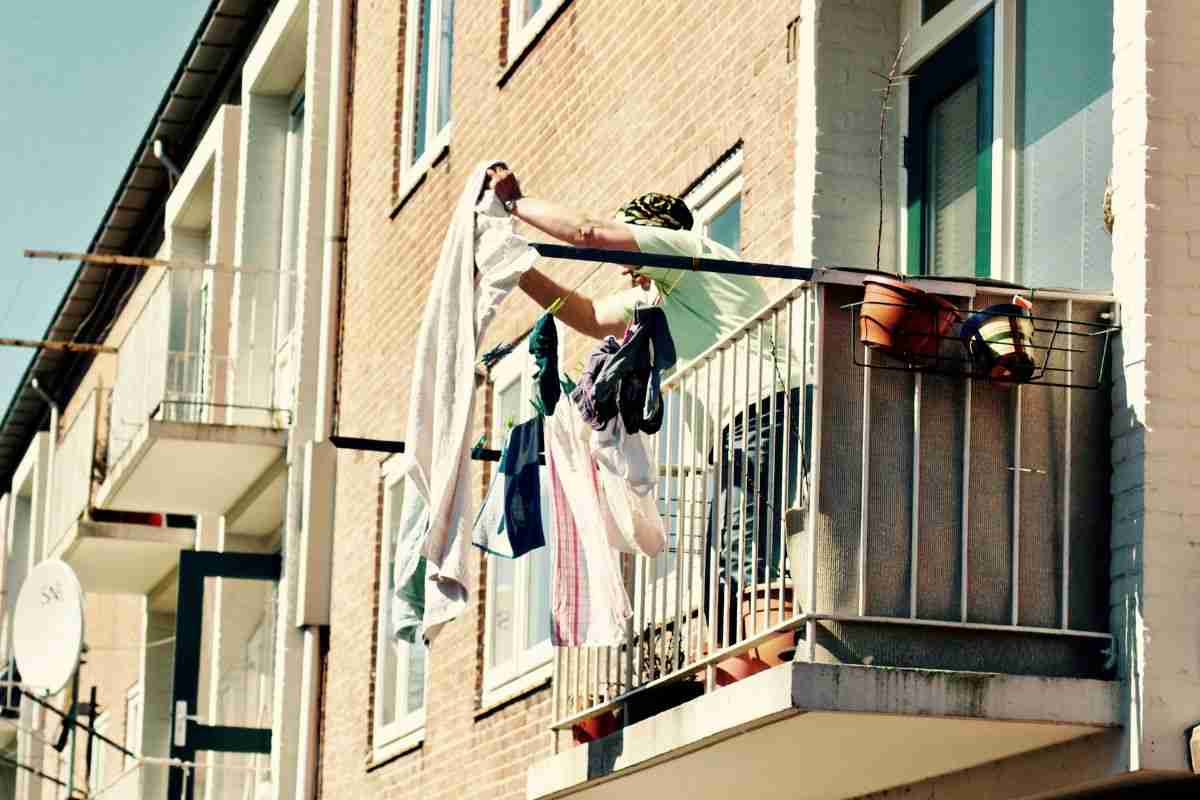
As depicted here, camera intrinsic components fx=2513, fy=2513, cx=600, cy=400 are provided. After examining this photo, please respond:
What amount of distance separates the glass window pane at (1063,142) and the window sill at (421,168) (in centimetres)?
642

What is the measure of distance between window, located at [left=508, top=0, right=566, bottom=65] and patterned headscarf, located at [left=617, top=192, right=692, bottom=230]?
424 cm

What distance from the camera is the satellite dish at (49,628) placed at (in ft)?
65.1

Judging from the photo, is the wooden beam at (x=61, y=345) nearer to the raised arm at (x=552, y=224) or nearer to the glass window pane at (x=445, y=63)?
the glass window pane at (x=445, y=63)

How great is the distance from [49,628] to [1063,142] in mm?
13467

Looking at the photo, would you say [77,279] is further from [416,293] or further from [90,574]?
[416,293]

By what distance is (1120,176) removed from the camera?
25.4 feet

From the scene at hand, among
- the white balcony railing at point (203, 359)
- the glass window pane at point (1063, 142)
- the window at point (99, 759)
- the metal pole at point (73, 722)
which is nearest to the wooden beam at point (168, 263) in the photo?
the white balcony railing at point (203, 359)

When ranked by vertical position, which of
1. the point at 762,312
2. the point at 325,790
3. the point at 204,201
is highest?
the point at 204,201

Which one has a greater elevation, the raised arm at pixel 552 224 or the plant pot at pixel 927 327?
the raised arm at pixel 552 224

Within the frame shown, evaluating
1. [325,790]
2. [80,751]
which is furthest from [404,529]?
[80,751]

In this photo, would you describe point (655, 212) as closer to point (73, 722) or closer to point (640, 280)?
point (640, 280)

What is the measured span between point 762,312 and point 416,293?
23.4 ft

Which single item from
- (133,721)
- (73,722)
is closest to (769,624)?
(73,722)

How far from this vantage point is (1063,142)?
862cm
